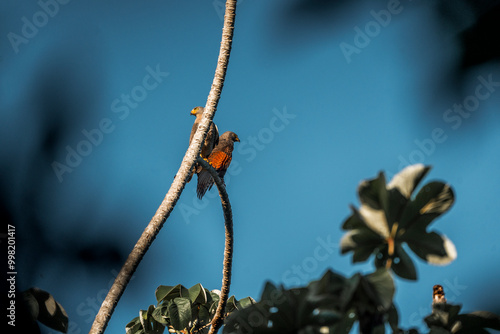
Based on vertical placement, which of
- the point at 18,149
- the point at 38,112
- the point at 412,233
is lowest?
the point at 412,233

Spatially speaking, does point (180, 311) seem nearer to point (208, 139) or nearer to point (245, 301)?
point (245, 301)

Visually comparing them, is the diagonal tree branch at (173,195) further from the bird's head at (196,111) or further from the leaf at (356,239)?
the bird's head at (196,111)

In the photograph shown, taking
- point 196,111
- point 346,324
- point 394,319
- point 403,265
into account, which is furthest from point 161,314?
point 196,111

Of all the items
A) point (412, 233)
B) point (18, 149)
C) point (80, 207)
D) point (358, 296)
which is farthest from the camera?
point (80, 207)

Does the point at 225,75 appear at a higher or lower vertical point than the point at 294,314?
higher

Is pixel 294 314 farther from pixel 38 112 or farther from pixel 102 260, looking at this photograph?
pixel 38 112

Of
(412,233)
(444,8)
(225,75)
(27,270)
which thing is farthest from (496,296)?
(225,75)
